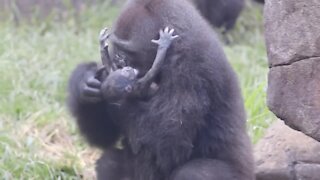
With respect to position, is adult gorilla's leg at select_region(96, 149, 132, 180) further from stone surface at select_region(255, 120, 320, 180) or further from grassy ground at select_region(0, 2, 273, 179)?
stone surface at select_region(255, 120, 320, 180)

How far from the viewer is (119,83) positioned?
3.63 m

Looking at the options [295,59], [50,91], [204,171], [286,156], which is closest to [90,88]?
[204,171]

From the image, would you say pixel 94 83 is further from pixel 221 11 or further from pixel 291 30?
pixel 221 11

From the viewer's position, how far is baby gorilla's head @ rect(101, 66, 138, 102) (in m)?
3.63

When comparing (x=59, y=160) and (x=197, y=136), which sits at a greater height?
(x=197, y=136)

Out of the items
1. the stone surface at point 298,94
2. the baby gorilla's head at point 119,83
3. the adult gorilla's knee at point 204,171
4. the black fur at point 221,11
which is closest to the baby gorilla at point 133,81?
the baby gorilla's head at point 119,83

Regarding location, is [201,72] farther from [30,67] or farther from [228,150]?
[30,67]

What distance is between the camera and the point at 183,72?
360 centimetres

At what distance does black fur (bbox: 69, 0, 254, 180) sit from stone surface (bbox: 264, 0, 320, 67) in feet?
1.03

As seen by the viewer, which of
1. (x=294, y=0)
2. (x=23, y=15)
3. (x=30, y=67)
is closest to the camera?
(x=294, y=0)

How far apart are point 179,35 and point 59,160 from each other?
1.37 meters

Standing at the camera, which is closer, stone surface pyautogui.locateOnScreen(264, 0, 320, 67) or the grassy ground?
stone surface pyautogui.locateOnScreen(264, 0, 320, 67)

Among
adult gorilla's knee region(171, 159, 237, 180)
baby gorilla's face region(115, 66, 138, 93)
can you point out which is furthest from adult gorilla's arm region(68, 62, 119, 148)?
adult gorilla's knee region(171, 159, 237, 180)

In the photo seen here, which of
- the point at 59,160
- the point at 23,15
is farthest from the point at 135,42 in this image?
the point at 23,15
